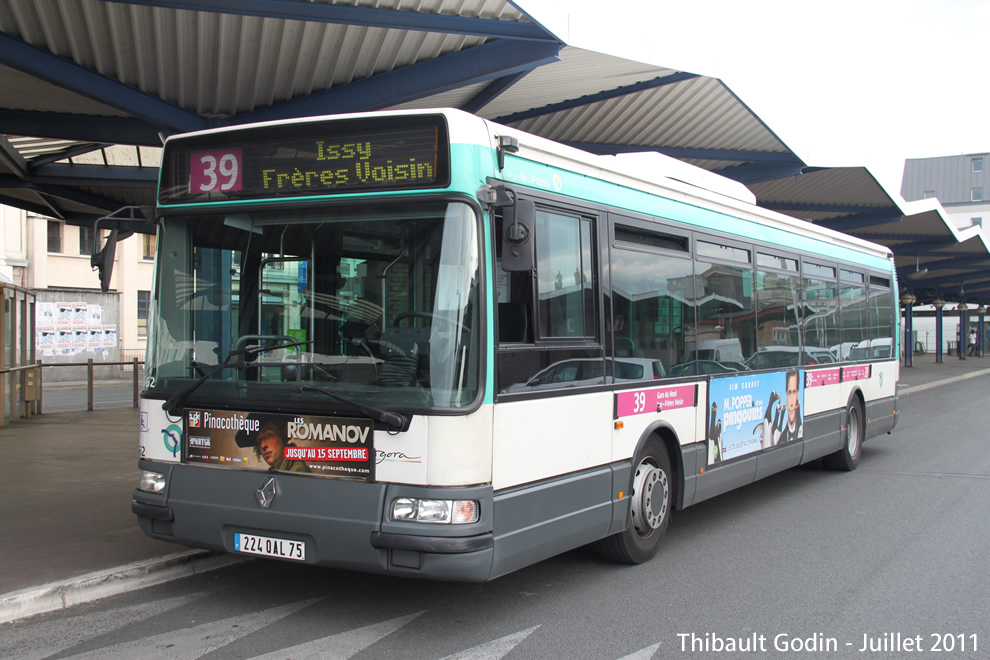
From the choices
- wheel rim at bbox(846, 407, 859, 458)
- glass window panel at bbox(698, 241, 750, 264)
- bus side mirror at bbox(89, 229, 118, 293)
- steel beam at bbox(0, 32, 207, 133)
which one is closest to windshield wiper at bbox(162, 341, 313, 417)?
bus side mirror at bbox(89, 229, 118, 293)

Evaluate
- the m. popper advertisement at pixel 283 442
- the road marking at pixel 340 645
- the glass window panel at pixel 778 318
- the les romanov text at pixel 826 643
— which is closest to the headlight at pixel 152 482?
the m. popper advertisement at pixel 283 442

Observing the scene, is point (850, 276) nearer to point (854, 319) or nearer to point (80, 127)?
point (854, 319)

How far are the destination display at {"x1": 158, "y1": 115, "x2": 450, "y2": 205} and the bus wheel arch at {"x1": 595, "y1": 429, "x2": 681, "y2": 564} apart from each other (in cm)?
280

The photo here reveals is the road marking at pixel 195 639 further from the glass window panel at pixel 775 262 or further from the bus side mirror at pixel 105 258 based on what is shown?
the glass window panel at pixel 775 262

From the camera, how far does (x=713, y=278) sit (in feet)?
24.7

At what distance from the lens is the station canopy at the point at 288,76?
948 centimetres

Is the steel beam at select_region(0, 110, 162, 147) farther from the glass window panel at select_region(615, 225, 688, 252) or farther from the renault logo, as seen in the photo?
the renault logo

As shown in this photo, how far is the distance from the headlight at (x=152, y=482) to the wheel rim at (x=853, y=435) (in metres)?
8.80

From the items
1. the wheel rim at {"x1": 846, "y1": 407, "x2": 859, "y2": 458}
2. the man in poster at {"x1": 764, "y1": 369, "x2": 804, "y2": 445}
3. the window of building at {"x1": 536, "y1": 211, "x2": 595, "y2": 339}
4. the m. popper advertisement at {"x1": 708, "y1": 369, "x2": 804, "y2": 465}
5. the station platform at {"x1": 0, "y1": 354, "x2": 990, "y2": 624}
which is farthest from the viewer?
the wheel rim at {"x1": 846, "y1": 407, "x2": 859, "y2": 458}

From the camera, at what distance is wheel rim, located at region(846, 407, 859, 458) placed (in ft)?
36.4

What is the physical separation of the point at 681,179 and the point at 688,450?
2.47 m

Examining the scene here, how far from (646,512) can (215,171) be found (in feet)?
12.8

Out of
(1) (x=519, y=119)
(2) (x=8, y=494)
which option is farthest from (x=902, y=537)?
(1) (x=519, y=119)

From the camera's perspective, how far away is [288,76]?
11297 millimetres
